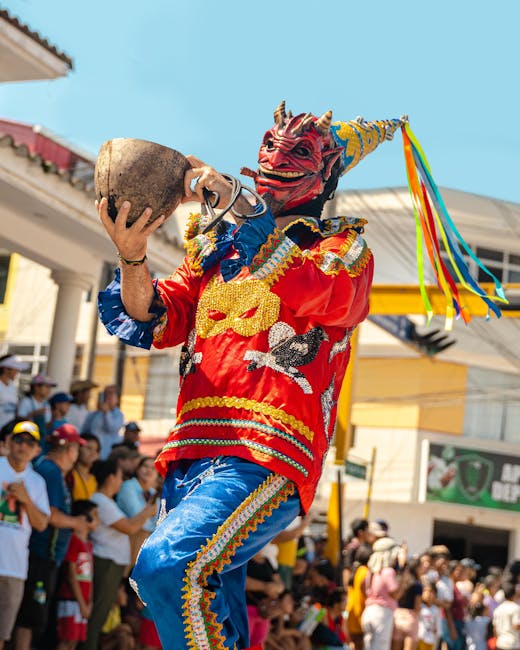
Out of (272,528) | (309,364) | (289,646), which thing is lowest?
(289,646)

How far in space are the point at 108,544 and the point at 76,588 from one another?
21.6 inches

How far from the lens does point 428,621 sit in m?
12.1

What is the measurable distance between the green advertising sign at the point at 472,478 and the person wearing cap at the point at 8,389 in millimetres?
16485

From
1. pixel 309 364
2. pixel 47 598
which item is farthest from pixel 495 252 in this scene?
pixel 309 364

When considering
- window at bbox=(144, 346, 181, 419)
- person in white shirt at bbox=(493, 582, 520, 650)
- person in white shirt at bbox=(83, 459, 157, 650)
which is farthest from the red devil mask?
window at bbox=(144, 346, 181, 419)

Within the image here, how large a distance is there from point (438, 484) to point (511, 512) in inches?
74.2

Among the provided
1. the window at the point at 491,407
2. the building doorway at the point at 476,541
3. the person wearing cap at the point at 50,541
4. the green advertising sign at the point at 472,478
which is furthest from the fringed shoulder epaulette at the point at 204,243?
the building doorway at the point at 476,541

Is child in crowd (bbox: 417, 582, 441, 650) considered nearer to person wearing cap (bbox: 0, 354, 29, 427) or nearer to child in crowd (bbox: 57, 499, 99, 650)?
person wearing cap (bbox: 0, 354, 29, 427)

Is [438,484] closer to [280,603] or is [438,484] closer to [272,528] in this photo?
[280,603]

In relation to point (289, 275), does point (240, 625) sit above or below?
below

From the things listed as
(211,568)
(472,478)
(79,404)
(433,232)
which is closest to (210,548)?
(211,568)

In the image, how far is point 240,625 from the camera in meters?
3.58

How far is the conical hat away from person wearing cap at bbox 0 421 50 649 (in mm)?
3613

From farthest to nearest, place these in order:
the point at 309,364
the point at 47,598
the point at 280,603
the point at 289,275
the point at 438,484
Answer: the point at 438,484 < the point at 280,603 < the point at 47,598 < the point at 309,364 < the point at 289,275
